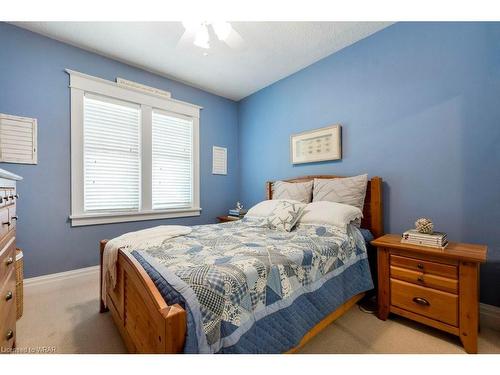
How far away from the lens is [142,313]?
1079 mm

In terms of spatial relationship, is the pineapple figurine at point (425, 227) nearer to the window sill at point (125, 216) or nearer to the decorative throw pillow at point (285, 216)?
the decorative throw pillow at point (285, 216)

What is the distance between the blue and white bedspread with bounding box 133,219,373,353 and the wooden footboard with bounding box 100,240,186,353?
0.16ft

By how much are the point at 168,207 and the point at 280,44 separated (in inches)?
102

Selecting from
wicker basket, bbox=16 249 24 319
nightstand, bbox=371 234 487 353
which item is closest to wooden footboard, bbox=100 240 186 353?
wicker basket, bbox=16 249 24 319

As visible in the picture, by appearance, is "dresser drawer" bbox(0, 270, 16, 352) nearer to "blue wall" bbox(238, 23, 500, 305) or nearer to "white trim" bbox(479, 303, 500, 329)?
"blue wall" bbox(238, 23, 500, 305)

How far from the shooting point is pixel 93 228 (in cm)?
265

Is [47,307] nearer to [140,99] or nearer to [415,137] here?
[140,99]

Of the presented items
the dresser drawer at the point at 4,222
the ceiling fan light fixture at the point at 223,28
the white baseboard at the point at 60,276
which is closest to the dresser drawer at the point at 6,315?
the dresser drawer at the point at 4,222

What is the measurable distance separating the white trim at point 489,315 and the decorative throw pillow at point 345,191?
1.12 m

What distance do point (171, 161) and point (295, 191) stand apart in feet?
6.20

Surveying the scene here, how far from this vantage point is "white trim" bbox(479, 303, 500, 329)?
1645 millimetres

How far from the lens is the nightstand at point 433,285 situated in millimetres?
1392

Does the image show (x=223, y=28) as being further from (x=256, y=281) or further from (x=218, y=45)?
(x=256, y=281)

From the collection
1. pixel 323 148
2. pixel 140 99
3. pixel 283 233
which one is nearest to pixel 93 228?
pixel 140 99
